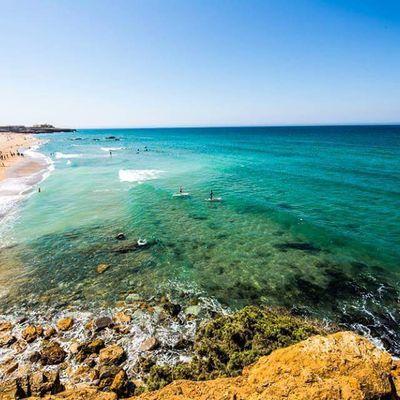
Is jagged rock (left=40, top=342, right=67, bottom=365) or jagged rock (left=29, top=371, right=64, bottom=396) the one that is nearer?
jagged rock (left=29, top=371, right=64, bottom=396)

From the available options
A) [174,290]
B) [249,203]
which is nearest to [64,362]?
[174,290]

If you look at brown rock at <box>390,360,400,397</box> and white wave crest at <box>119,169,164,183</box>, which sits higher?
brown rock at <box>390,360,400,397</box>

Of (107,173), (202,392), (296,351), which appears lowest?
(107,173)

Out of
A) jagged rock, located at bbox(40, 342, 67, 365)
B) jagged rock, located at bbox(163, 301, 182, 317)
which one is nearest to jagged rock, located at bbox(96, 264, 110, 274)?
jagged rock, located at bbox(163, 301, 182, 317)

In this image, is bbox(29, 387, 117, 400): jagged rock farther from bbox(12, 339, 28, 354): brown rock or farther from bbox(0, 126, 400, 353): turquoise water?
bbox(0, 126, 400, 353): turquoise water

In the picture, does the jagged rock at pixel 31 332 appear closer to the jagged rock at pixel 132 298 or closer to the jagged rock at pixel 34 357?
the jagged rock at pixel 34 357

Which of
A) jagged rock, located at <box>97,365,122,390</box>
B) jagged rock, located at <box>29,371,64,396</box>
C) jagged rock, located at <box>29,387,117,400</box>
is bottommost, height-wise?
jagged rock, located at <box>97,365,122,390</box>

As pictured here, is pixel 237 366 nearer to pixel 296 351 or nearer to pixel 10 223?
pixel 296 351

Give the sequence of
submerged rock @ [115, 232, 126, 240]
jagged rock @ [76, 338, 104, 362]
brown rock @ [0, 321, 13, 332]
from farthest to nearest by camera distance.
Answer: submerged rock @ [115, 232, 126, 240] < brown rock @ [0, 321, 13, 332] < jagged rock @ [76, 338, 104, 362]
